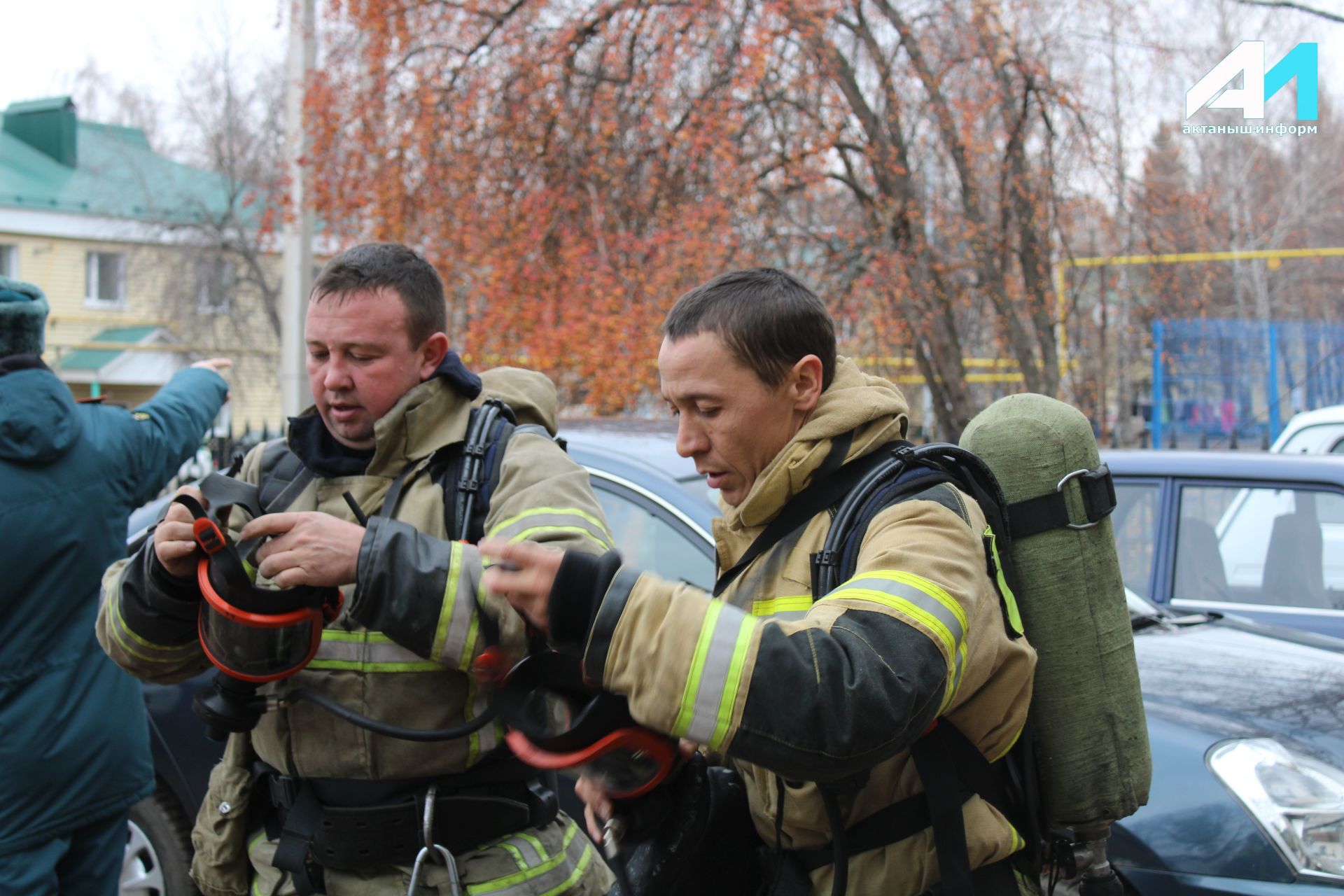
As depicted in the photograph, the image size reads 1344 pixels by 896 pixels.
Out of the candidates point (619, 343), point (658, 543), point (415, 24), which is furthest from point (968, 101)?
point (658, 543)

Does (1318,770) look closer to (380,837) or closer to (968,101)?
(380,837)

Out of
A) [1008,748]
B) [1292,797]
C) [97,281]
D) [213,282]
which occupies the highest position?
[97,281]

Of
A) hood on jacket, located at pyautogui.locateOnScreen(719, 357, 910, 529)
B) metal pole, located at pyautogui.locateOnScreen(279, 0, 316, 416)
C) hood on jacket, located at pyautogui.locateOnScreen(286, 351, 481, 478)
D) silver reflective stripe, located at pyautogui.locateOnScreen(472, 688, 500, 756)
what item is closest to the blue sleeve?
hood on jacket, located at pyautogui.locateOnScreen(286, 351, 481, 478)

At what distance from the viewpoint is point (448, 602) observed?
72.2 inches

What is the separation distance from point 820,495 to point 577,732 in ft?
1.74

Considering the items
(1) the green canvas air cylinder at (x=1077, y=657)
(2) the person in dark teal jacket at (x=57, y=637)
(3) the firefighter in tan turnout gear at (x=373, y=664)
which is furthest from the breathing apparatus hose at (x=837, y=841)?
(2) the person in dark teal jacket at (x=57, y=637)

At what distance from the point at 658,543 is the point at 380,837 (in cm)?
173

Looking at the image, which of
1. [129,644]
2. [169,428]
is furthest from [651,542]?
[129,644]

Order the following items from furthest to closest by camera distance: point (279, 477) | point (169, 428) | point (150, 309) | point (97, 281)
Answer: point (150, 309) < point (97, 281) < point (169, 428) < point (279, 477)

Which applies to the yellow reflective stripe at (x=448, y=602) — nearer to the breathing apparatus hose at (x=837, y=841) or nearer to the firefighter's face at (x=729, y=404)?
the firefighter's face at (x=729, y=404)

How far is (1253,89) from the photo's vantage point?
23.1 feet

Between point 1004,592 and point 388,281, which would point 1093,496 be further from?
point 388,281

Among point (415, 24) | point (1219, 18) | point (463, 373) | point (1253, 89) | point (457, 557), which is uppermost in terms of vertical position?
point (1219, 18)

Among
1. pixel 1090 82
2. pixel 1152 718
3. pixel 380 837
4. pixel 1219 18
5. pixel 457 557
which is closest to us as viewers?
pixel 457 557
